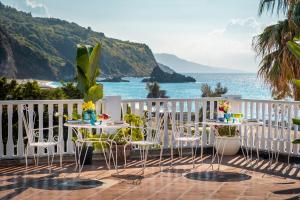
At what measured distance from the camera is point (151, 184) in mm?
5965

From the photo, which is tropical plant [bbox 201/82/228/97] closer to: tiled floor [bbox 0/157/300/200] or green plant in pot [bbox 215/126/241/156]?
green plant in pot [bbox 215/126/241/156]

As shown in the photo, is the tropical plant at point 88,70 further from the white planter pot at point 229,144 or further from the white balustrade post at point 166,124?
the white planter pot at point 229,144

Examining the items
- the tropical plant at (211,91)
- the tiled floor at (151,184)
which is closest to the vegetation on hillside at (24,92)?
Answer: the tiled floor at (151,184)

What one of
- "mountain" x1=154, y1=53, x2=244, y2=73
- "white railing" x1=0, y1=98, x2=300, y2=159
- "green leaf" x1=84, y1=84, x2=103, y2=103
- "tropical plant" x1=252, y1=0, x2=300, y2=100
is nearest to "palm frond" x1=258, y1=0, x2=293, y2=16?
"tropical plant" x1=252, y1=0, x2=300, y2=100

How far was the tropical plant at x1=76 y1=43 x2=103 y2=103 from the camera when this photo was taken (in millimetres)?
7609

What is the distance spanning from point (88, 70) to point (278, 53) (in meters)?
6.92

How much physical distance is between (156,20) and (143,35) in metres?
3.40

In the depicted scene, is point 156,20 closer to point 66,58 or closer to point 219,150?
point 66,58

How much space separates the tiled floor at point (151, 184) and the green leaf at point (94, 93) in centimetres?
101

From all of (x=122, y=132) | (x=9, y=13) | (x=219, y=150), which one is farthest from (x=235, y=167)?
(x=9, y=13)

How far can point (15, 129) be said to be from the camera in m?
12.2

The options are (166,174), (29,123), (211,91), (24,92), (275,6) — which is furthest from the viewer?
(211,91)

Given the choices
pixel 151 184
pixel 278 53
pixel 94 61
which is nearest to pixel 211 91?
pixel 278 53

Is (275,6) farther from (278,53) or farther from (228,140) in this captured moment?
(228,140)
